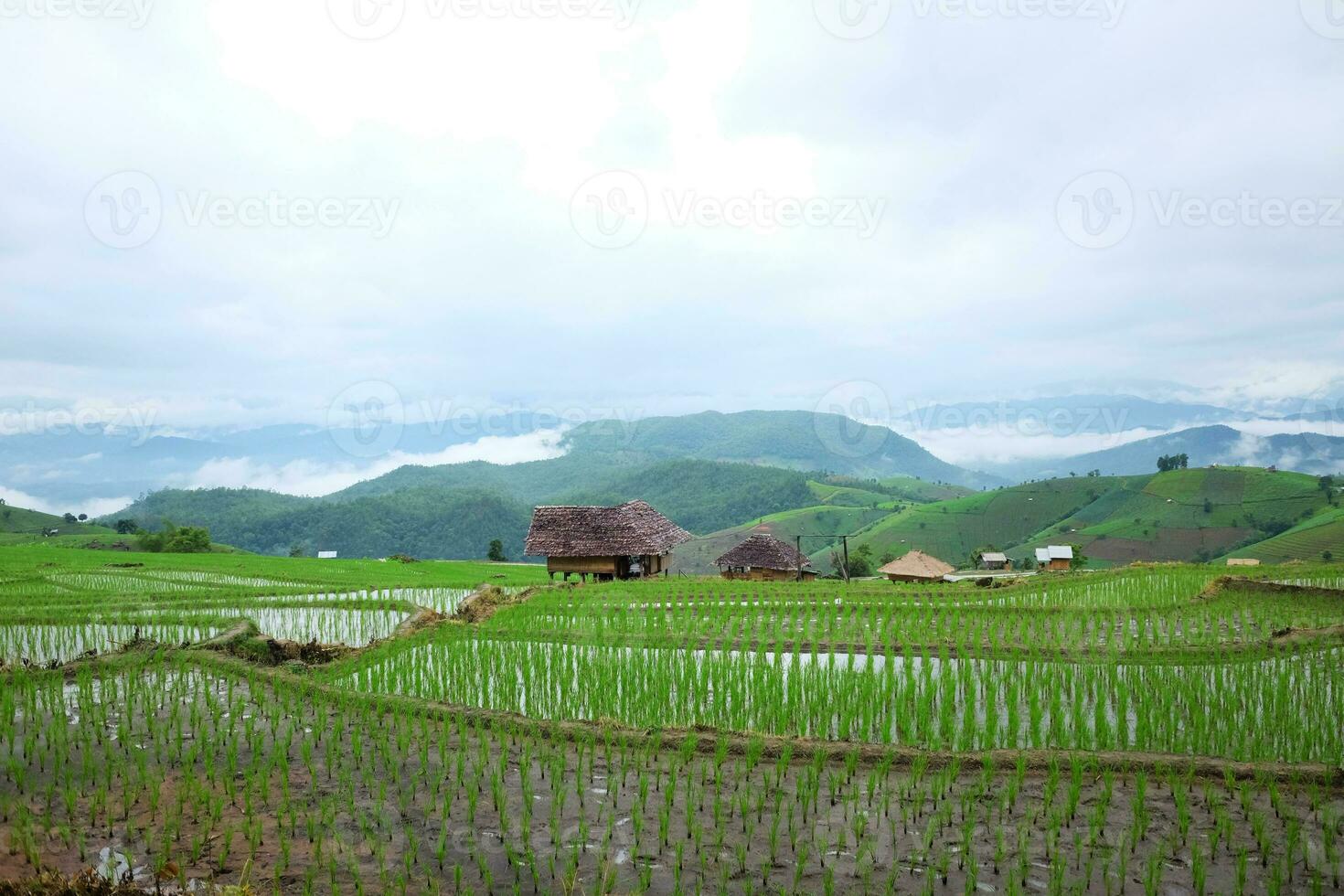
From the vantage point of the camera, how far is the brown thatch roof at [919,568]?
3400 centimetres

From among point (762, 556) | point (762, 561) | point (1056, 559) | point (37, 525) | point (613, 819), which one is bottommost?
point (1056, 559)

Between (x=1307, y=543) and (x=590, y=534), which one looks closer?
(x=590, y=534)

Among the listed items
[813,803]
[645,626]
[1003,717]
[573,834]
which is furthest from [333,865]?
[645,626]

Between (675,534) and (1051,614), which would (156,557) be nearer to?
(675,534)

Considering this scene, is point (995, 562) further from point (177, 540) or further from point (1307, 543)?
point (177, 540)

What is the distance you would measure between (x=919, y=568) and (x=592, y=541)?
14.5m

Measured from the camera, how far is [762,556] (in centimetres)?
3675

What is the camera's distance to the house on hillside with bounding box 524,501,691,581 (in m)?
29.0

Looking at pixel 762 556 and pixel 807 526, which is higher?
pixel 762 556

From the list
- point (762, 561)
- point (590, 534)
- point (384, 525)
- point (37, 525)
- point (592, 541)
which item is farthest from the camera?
point (384, 525)

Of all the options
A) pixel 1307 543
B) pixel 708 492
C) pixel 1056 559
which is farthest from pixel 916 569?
pixel 708 492

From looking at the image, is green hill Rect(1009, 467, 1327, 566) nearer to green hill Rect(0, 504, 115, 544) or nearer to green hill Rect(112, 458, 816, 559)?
green hill Rect(112, 458, 816, 559)

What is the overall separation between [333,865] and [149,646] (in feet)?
26.3

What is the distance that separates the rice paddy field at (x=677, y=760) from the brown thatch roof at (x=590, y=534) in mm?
14797
